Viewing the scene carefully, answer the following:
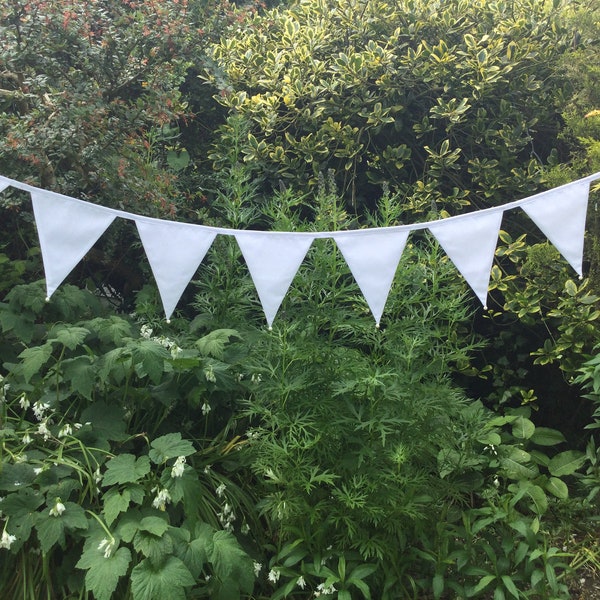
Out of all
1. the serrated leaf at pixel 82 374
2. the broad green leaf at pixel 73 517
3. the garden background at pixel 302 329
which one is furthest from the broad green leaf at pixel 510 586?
the serrated leaf at pixel 82 374

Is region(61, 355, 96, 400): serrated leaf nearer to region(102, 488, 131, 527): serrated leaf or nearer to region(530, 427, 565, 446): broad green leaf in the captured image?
region(102, 488, 131, 527): serrated leaf

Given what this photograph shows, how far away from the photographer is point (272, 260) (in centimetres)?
256

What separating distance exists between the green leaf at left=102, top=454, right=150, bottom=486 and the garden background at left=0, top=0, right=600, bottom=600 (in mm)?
18

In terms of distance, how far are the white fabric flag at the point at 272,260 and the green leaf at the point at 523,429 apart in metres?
1.61

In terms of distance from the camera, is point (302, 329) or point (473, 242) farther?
point (302, 329)

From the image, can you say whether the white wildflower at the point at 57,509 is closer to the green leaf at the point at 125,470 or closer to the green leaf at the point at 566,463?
the green leaf at the point at 125,470

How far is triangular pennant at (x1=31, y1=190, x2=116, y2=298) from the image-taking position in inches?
96.9

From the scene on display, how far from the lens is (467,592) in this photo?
2.66m

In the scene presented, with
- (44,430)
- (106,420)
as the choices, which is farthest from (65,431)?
(106,420)

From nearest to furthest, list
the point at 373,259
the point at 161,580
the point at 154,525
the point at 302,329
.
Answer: the point at 161,580 → the point at 154,525 → the point at 373,259 → the point at 302,329

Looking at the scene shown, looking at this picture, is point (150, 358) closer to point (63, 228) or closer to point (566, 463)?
point (63, 228)

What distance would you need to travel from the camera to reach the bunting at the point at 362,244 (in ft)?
8.30

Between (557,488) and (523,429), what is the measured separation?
0.33 m

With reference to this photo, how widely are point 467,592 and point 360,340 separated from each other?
1.04m
